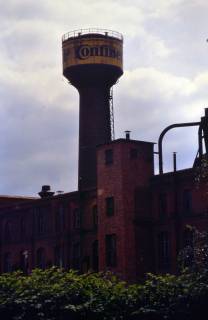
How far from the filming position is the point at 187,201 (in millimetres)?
45406

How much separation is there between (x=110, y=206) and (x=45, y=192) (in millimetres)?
14403

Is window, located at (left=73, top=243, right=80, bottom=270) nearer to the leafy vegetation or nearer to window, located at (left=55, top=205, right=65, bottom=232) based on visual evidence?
window, located at (left=55, top=205, right=65, bottom=232)

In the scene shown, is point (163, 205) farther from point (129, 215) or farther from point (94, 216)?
point (94, 216)

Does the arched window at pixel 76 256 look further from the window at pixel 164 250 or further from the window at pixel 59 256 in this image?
the window at pixel 164 250

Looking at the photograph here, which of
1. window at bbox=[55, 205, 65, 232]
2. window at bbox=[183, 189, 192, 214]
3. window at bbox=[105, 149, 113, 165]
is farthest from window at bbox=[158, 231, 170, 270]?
window at bbox=[55, 205, 65, 232]

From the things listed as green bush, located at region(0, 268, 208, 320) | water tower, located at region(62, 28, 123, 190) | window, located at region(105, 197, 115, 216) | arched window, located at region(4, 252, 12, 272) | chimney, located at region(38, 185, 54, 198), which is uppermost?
water tower, located at region(62, 28, 123, 190)

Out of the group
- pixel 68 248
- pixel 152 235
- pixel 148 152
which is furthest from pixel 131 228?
pixel 68 248

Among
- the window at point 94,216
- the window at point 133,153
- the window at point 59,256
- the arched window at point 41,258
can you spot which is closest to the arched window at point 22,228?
the arched window at point 41,258

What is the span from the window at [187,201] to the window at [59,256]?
1230 cm

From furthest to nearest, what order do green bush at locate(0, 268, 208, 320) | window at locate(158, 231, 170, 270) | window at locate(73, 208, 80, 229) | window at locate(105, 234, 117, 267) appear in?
window at locate(73, 208, 80, 229), window at locate(105, 234, 117, 267), window at locate(158, 231, 170, 270), green bush at locate(0, 268, 208, 320)

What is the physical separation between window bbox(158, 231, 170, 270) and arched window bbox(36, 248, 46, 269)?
12.1 metres

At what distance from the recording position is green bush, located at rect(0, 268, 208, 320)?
21672mm

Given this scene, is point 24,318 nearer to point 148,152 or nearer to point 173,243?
point 173,243

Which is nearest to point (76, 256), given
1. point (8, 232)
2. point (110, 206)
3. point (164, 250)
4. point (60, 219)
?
point (60, 219)
